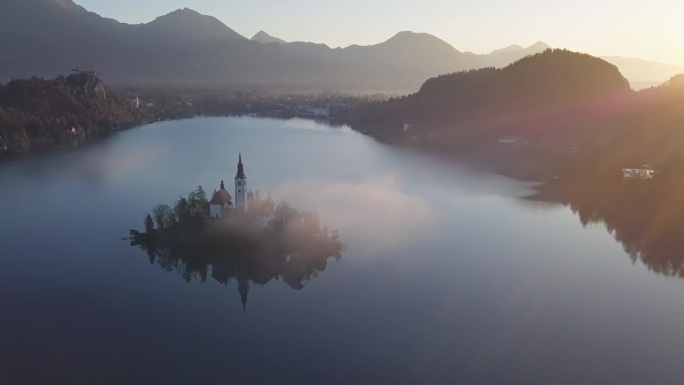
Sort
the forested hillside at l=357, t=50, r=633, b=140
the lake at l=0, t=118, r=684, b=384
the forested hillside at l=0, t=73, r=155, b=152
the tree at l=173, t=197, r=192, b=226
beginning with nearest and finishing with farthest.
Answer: the lake at l=0, t=118, r=684, b=384
the tree at l=173, t=197, r=192, b=226
the forested hillside at l=0, t=73, r=155, b=152
the forested hillside at l=357, t=50, r=633, b=140

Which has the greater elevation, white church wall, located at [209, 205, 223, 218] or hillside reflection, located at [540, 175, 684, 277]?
white church wall, located at [209, 205, 223, 218]

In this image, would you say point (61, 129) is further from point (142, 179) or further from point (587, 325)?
point (587, 325)

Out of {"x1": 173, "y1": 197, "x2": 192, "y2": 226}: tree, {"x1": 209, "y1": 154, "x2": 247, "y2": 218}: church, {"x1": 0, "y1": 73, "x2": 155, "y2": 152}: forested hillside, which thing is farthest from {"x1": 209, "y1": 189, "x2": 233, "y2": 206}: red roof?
{"x1": 0, "y1": 73, "x2": 155, "y2": 152}: forested hillside

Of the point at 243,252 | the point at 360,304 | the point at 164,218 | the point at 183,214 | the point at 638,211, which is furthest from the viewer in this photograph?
the point at 638,211

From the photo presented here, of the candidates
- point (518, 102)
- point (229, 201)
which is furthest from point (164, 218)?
point (518, 102)

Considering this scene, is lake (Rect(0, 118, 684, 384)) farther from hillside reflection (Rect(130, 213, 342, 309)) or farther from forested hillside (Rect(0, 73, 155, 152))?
forested hillside (Rect(0, 73, 155, 152))

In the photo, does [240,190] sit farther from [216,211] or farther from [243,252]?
[243,252]
